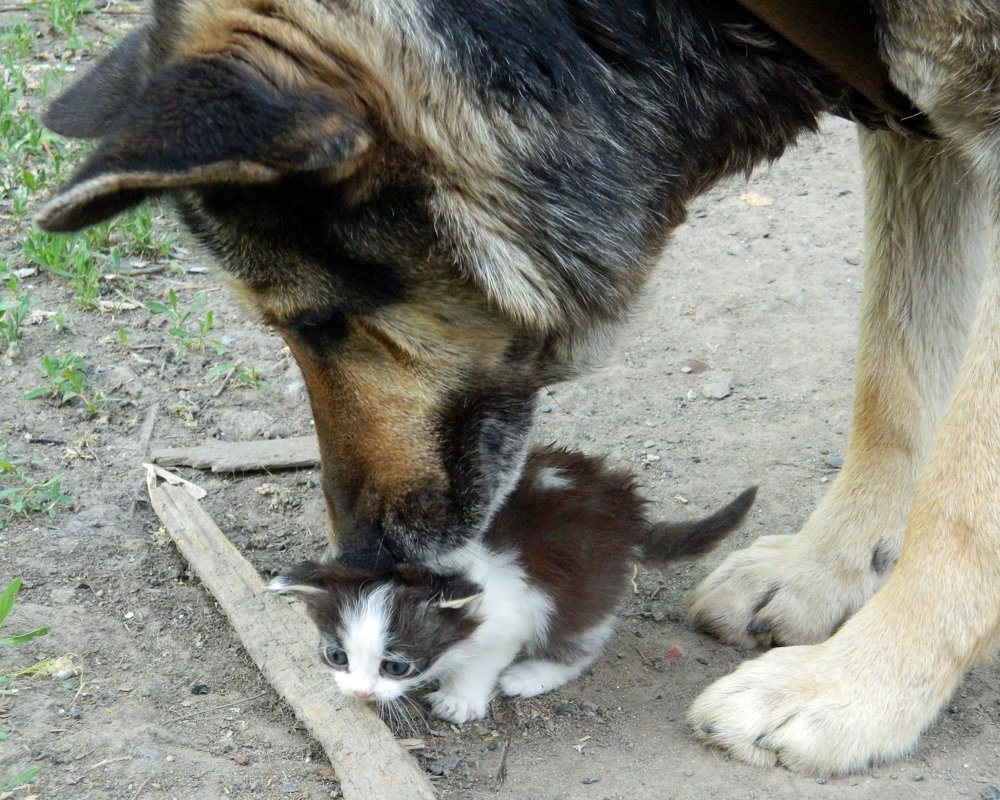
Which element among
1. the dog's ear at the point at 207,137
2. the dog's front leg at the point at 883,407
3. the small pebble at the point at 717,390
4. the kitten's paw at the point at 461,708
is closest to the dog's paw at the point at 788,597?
the dog's front leg at the point at 883,407

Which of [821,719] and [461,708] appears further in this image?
[461,708]

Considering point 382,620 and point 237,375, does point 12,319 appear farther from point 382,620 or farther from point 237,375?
point 382,620

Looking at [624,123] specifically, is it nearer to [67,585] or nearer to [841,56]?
[841,56]

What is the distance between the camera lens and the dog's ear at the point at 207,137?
218 cm

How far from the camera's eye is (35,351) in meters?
4.64

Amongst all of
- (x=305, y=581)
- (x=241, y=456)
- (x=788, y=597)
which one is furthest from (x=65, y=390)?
(x=788, y=597)

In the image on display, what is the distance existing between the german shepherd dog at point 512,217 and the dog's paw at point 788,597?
172 millimetres

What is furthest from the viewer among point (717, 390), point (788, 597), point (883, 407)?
point (717, 390)

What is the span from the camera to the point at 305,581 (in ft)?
9.95

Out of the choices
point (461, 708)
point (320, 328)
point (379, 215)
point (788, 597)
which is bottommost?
point (461, 708)

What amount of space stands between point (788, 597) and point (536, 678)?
78cm

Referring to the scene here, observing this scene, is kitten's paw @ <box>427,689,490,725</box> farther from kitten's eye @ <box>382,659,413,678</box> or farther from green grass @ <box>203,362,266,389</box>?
green grass @ <box>203,362,266,389</box>

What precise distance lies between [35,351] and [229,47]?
8.70ft

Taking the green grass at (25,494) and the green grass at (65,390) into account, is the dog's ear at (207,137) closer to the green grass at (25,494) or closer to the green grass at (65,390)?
the green grass at (25,494)
